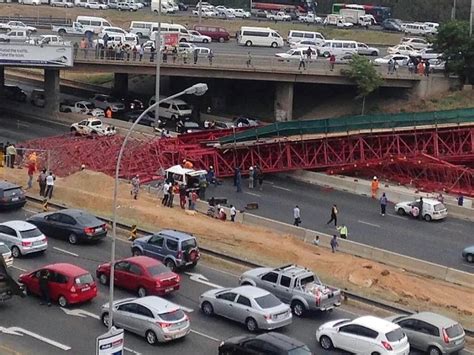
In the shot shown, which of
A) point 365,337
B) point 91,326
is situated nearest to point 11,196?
point 91,326

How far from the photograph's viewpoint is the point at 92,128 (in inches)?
2366

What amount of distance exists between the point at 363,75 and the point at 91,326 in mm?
45597

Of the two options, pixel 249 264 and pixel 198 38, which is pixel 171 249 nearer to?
pixel 249 264

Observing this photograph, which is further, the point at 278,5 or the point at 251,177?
the point at 278,5

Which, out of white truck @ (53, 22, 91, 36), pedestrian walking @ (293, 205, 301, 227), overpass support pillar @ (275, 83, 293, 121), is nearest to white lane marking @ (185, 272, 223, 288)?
pedestrian walking @ (293, 205, 301, 227)

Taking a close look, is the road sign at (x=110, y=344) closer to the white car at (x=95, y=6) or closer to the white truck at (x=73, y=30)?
the white truck at (x=73, y=30)

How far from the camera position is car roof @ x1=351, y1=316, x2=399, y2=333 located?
90.2 ft

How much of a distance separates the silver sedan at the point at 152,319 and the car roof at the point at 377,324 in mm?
4812

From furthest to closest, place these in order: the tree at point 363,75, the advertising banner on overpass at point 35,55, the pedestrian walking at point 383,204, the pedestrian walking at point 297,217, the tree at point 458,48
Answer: the tree at point 458,48, the tree at point 363,75, the advertising banner on overpass at point 35,55, the pedestrian walking at point 383,204, the pedestrian walking at point 297,217

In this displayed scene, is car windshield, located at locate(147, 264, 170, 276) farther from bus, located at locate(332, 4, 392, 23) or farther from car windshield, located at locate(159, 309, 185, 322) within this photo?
bus, located at locate(332, 4, 392, 23)

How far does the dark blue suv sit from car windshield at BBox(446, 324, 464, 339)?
9746 millimetres

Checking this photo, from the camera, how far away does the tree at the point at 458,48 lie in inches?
2874

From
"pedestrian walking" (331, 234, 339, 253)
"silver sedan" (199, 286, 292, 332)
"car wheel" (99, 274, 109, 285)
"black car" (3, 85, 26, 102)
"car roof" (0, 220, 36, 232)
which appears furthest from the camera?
"black car" (3, 85, 26, 102)

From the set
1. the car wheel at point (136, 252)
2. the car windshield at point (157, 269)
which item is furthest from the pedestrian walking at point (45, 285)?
the car wheel at point (136, 252)
